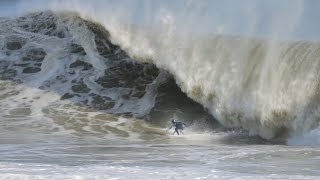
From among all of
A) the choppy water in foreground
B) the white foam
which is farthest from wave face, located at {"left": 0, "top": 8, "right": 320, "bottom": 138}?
the choppy water in foreground

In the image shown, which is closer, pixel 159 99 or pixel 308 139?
pixel 308 139

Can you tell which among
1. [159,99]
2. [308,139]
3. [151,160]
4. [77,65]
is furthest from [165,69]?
[151,160]

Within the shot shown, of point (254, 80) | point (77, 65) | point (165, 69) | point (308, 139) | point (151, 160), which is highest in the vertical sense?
point (77, 65)

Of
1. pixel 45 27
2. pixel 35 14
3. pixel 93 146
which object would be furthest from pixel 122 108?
pixel 35 14

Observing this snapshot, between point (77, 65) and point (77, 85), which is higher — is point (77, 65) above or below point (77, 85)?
above

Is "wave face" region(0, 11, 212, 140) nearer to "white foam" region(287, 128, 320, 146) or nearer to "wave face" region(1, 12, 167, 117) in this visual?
"wave face" region(1, 12, 167, 117)

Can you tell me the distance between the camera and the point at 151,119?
42.3 feet

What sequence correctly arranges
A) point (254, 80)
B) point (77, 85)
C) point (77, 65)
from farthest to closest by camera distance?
point (77, 65)
point (77, 85)
point (254, 80)

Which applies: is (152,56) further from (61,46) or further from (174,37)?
(61,46)

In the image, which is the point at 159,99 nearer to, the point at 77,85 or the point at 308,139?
the point at 77,85

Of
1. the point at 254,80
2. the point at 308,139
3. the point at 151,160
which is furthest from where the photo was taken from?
the point at 254,80

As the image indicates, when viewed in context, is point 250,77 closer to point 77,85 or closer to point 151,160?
point 77,85

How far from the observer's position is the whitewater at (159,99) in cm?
717

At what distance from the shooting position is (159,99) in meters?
14.0
